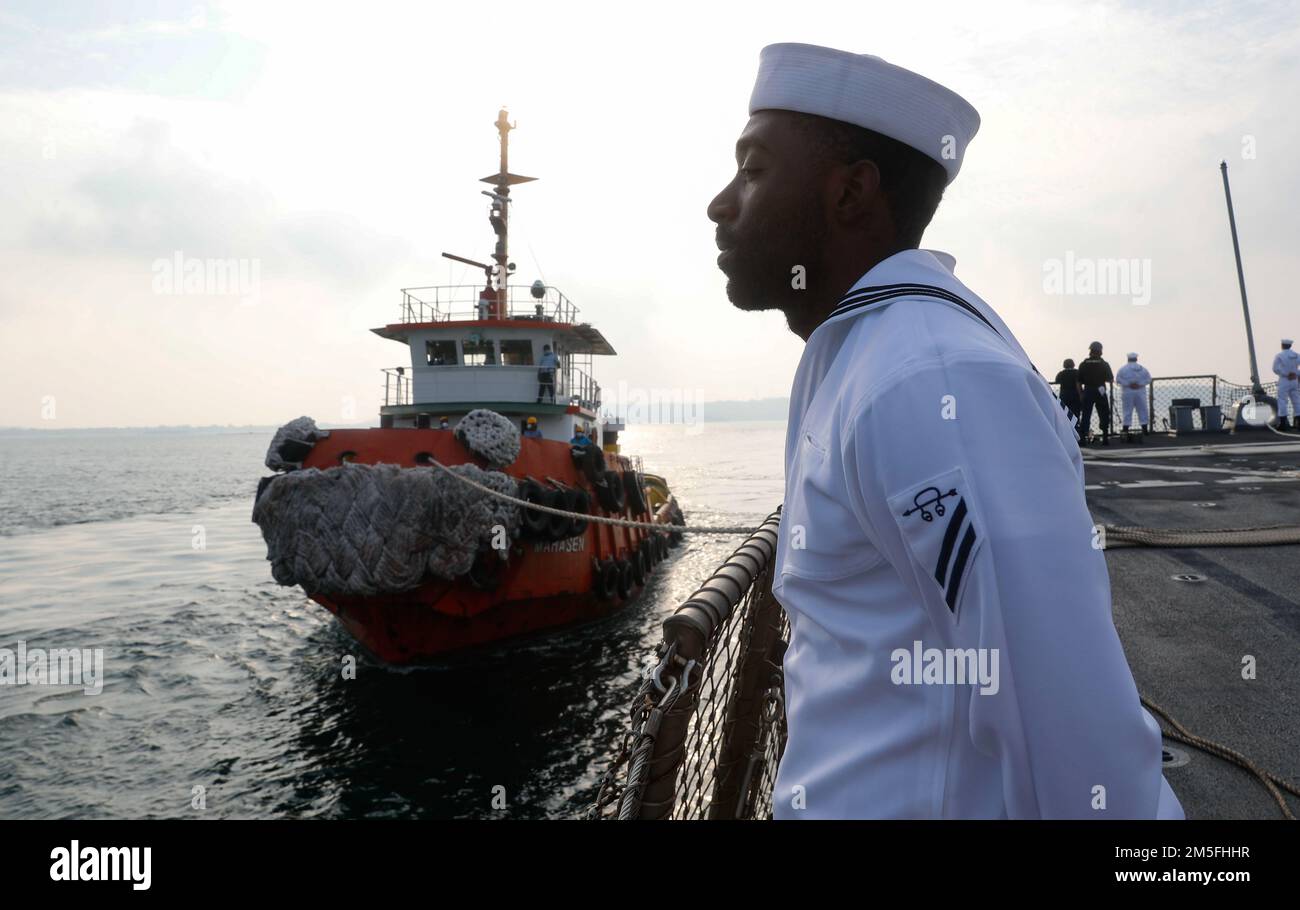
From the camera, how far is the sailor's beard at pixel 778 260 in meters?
1.18

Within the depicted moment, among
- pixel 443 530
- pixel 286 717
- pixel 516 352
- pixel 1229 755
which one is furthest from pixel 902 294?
pixel 516 352

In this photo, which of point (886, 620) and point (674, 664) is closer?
point (886, 620)

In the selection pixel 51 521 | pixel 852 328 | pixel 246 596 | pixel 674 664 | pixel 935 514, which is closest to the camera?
pixel 935 514

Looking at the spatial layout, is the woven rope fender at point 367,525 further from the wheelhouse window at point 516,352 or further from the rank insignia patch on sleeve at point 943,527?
the rank insignia patch on sleeve at point 943,527

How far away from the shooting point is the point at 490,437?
364 inches

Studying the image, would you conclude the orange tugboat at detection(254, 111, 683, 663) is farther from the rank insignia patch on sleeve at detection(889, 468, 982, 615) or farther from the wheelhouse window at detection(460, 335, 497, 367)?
the rank insignia patch on sleeve at detection(889, 468, 982, 615)

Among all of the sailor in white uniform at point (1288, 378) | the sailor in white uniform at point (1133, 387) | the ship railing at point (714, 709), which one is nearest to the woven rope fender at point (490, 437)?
the ship railing at point (714, 709)

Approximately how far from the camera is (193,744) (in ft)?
29.7

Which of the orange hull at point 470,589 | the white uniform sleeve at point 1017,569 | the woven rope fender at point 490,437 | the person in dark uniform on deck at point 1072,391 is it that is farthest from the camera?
the person in dark uniform on deck at point 1072,391

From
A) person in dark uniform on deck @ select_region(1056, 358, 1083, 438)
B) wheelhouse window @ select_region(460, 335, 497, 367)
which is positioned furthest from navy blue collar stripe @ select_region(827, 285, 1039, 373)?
person in dark uniform on deck @ select_region(1056, 358, 1083, 438)

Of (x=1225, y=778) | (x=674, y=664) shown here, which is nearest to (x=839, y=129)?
(x=674, y=664)

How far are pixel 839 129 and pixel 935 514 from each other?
0.65 metres

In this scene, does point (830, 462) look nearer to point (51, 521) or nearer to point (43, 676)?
point (43, 676)

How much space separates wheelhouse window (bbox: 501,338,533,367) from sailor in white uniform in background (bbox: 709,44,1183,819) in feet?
46.2
